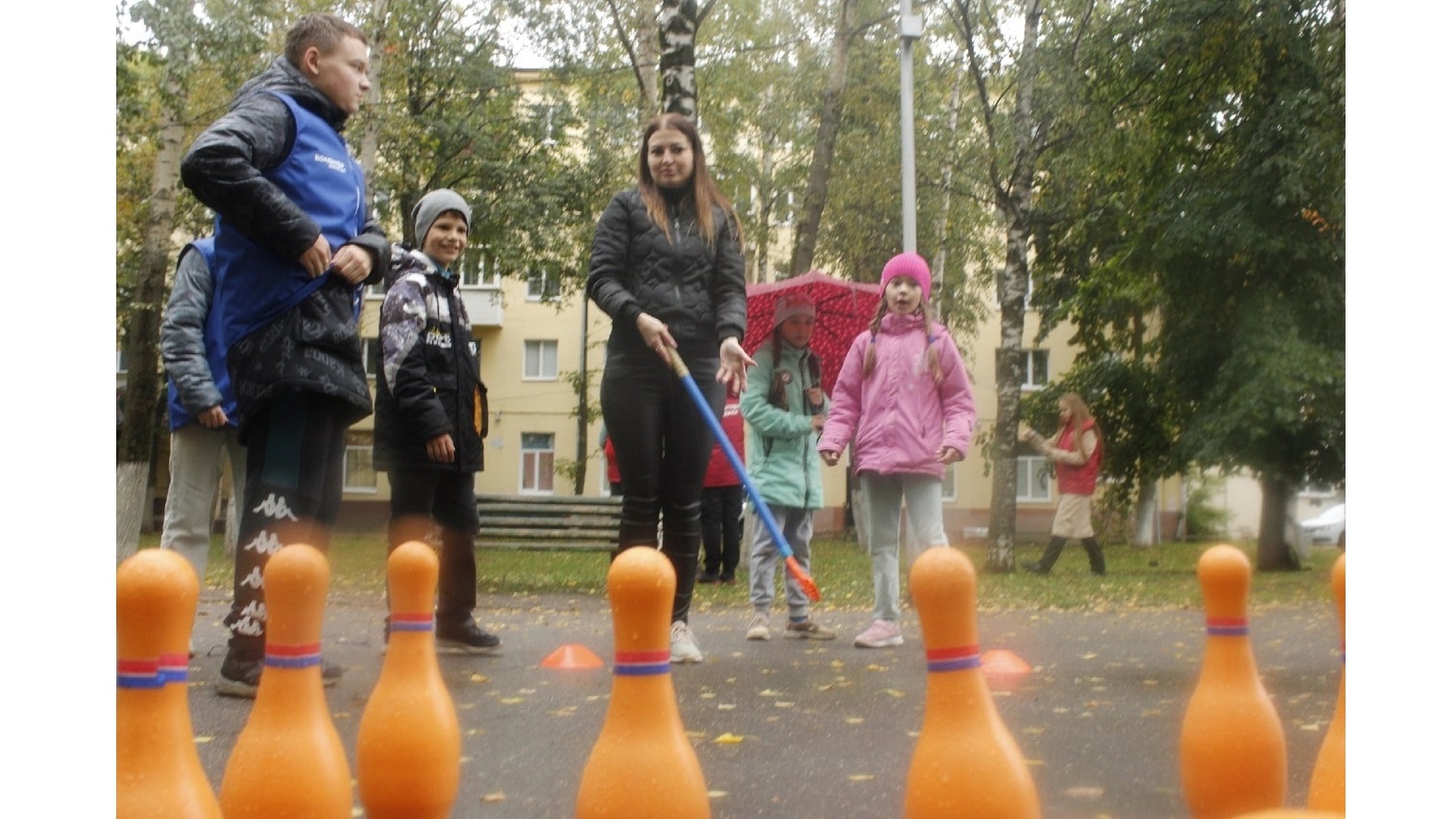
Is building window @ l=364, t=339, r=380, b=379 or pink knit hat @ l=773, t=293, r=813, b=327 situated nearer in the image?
building window @ l=364, t=339, r=380, b=379

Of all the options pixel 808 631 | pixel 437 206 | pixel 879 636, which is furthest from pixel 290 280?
pixel 808 631

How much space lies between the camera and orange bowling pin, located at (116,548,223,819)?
1.40 metres

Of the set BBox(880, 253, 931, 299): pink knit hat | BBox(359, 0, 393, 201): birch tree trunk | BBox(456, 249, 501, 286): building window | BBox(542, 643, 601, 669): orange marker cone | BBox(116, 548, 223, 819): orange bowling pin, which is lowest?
BBox(542, 643, 601, 669): orange marker cone

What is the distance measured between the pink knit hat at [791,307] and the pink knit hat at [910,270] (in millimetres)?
502

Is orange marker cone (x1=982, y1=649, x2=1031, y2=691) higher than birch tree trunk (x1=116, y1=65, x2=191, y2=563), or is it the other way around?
birch tree trunk (x1=116, y1=65, x2=191, y2=563)

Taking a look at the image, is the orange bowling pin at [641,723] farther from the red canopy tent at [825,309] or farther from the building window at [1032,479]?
the red canopy tent at [825,309]

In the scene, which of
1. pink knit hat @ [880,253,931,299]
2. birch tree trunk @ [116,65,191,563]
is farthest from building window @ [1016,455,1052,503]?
birch tree trunk @ [116,65,191,563]

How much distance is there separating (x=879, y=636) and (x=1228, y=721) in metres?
1.16

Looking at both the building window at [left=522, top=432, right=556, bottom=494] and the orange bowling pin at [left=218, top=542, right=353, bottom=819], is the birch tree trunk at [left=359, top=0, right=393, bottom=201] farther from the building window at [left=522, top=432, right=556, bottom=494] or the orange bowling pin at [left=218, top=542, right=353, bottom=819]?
the orange bowling pin at [left=218, top=542, right=353, bottom=819]

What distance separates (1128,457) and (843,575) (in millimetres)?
1402

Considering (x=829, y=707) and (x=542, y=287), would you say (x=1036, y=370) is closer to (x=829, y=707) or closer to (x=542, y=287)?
(x=829, y=707)

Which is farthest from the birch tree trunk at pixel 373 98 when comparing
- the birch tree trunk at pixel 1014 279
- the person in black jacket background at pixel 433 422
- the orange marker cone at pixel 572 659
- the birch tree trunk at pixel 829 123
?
the birch tree trunk at pixel 1014 279

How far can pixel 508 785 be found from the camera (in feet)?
5.84

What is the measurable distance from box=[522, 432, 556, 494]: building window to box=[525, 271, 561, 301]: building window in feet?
0.90
